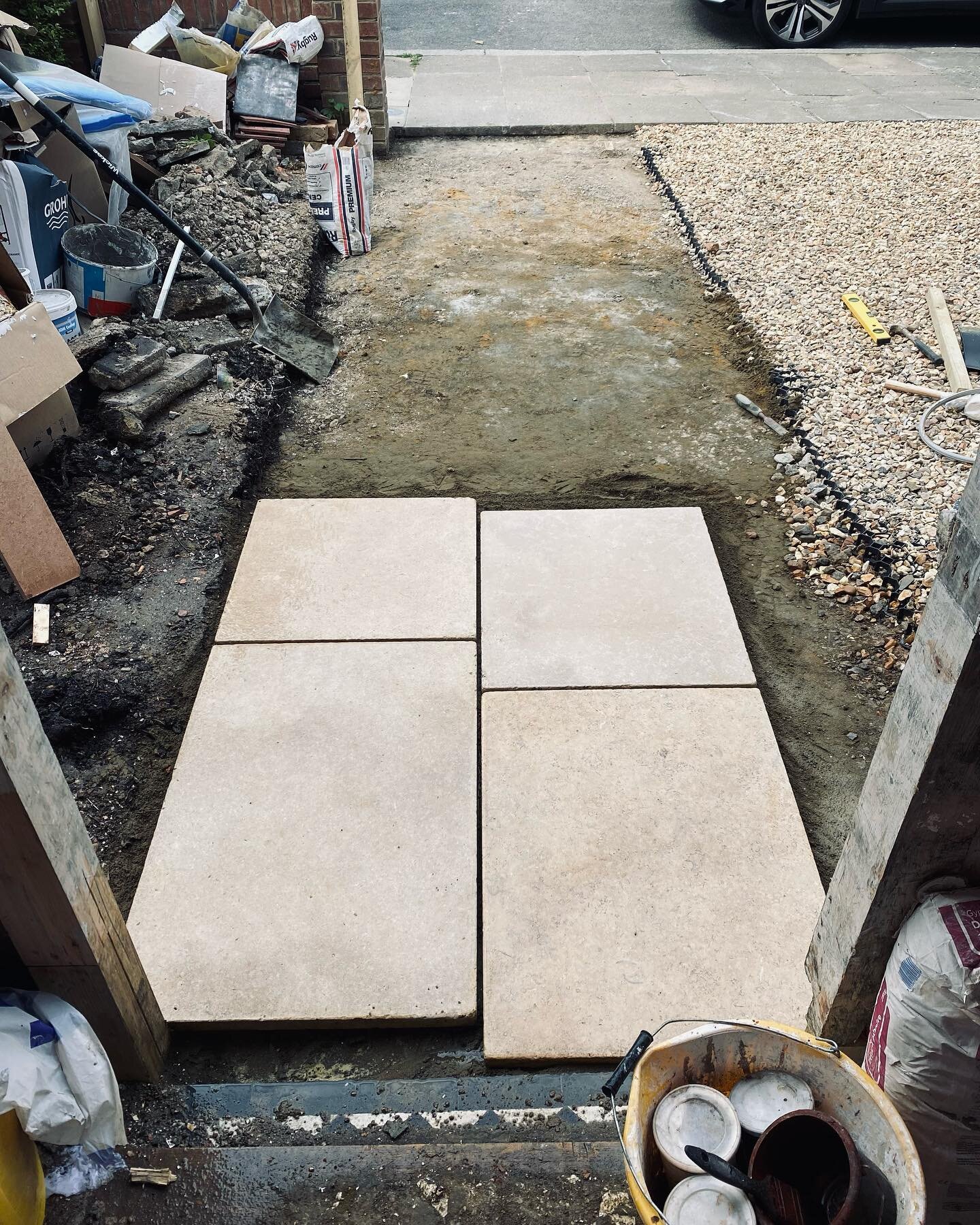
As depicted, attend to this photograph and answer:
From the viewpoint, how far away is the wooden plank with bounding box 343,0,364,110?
722cm

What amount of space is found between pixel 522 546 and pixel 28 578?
6.09ft

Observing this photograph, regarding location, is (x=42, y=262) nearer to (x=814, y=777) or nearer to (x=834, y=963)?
(x=814, y=777)

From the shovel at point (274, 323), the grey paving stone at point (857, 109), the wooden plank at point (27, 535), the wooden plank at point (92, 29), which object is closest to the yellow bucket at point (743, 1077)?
the wooden plank at point (27, 535)

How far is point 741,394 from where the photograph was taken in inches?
193

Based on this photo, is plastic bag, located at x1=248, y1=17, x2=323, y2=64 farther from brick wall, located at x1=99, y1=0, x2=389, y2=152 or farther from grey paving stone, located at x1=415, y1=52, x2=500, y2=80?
grey paving stone, located at x1=415, y1=52, x2=500, y2=80

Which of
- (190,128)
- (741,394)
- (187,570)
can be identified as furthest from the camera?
(190,128)

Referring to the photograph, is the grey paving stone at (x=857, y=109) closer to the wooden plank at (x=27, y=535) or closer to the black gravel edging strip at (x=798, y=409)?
the black gravel edging strip at (x=798, y=409)

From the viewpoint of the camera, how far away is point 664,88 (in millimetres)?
9383

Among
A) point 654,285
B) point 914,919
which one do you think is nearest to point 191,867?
point 914,919

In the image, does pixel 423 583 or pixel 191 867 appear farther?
pixel 423 583

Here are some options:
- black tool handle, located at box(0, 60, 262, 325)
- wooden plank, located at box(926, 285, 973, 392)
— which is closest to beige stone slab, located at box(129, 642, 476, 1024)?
black tool handle, located at box(0, 60, 262, 325)

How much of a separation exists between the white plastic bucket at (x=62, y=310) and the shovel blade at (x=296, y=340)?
919 millimetres

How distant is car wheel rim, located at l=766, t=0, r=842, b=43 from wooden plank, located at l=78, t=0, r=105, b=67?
7112 mm

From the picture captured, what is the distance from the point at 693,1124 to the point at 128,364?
158 inches
